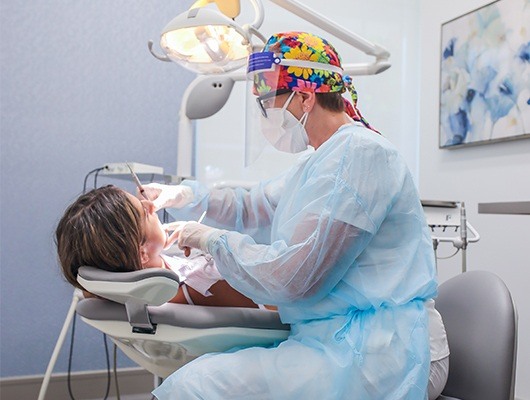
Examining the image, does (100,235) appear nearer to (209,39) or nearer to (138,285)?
(138,285)

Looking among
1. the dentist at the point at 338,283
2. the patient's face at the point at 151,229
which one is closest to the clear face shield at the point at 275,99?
the dentist at the point at 338,283

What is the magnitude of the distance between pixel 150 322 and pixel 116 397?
1924 millimetres

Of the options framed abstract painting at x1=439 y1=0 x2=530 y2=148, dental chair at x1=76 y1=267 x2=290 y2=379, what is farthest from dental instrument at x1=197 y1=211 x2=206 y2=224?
Answer: framed abstract painting at x1=439 y1=0 x2=530 y2=148

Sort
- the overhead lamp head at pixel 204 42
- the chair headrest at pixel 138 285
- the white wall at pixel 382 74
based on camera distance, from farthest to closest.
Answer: the white wall at pixel 382 74 → the overhead lamp head at pixel 204 42 → the chair headrest at pixel 138 285

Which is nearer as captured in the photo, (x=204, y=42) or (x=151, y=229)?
(x=151, y=229)

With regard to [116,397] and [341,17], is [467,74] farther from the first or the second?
[116,397]

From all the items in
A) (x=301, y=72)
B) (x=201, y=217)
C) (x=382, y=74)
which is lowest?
(x=201, y=217)

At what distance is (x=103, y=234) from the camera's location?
1.28m

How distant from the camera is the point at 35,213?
2818mm

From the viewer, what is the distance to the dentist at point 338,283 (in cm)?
113

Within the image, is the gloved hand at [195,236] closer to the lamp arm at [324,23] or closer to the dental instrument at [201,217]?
the dental instrument at [201,217]

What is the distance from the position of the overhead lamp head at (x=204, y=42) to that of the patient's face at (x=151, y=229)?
2.33ft

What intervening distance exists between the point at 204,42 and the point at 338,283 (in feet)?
3.51

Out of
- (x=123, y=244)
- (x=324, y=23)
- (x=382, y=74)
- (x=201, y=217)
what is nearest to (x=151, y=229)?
(x=123, y=244)
